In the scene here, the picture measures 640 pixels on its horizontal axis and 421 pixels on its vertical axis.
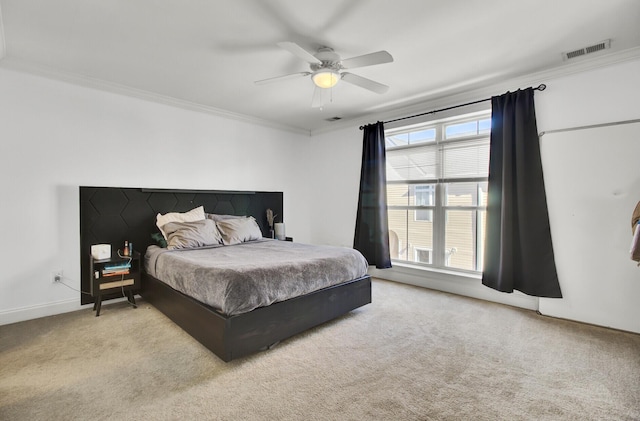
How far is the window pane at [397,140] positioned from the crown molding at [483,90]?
0.29 metres

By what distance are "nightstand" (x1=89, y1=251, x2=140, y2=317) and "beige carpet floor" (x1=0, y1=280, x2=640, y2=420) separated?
0.95 ft

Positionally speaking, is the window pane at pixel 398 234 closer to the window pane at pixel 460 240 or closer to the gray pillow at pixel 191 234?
the window pane at pixel 460 240

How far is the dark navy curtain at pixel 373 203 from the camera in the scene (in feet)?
14.7

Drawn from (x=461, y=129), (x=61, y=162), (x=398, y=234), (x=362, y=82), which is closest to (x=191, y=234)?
(x=61, y=162)

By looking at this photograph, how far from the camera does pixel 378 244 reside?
449cm

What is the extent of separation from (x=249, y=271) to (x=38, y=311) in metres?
2.54

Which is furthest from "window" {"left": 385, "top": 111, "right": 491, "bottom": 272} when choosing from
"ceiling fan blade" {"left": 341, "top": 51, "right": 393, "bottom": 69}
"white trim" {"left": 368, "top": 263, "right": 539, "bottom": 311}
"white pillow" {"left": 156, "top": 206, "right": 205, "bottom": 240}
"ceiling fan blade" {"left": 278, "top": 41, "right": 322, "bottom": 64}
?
"white pillow" {"left": 156, "top": 206, "right": 205, "bottom": 240}

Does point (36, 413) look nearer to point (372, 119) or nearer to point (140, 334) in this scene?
point (140, 334)

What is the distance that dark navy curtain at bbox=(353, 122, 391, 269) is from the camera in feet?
14.7

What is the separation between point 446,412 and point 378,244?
2880 mm

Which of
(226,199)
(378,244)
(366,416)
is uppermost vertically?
(226,199)

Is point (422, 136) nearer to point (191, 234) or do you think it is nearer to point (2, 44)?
point (191, 234)

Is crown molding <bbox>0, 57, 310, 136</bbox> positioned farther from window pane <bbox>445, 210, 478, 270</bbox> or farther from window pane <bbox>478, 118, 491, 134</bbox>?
window pane <bbox>445, 210, 478, 270</bbox>

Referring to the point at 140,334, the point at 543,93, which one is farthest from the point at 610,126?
the point at 140,334
